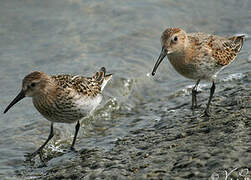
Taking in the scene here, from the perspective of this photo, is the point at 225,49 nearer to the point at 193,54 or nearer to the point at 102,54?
the point at 193,54

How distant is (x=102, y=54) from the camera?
38.8 ft

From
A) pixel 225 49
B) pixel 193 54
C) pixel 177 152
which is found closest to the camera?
pixel 177 152

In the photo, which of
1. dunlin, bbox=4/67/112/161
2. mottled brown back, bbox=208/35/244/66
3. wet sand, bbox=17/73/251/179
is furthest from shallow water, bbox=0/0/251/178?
mottled brown back, bbox=208/35/244/66

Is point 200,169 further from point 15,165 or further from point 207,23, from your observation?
point 207,23

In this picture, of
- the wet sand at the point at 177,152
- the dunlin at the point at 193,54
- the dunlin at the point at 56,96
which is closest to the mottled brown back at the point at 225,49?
the dunlin at the point at 193,54

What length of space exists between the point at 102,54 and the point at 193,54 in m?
4.35

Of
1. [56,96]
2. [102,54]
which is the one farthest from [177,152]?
[102,54]

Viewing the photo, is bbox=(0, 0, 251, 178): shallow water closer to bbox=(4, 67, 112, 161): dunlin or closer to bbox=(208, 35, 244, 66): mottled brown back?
bbox=(4, 67, 112, 161): dunlin

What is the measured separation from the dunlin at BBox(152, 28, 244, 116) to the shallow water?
3.67 feet

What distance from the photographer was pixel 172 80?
1080 centimetres

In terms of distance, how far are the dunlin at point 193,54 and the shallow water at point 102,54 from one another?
112 cm

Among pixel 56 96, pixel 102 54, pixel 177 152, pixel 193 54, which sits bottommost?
pixel 177 152

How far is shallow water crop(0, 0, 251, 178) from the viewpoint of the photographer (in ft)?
27.6

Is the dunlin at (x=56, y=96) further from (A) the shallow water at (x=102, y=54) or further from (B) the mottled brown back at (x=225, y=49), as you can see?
(B) the mottled brown back at (x=225, y=49)
